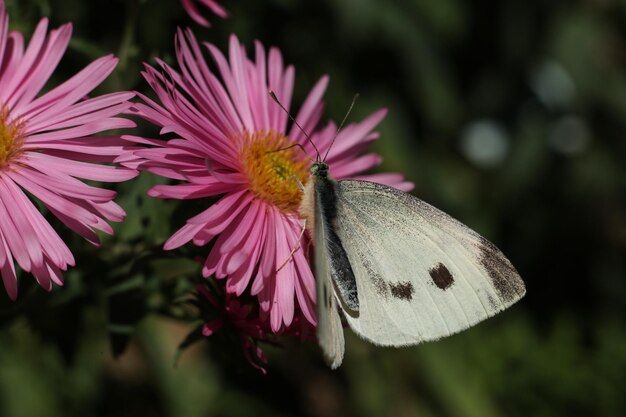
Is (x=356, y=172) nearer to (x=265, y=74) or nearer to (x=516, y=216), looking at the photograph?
(x=265, y=74)

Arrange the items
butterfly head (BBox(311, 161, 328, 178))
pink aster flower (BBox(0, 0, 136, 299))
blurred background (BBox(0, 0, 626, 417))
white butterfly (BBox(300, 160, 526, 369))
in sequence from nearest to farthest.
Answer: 1. pink aster flower (BBox(0, 0, 136, 299))
2. white butterfly (BBox(300, 160, 526, 369))
3. butterfly head (BBox(311, 161, 328, 178))
4. blurred background (BBox(0, 0, 626, 417))

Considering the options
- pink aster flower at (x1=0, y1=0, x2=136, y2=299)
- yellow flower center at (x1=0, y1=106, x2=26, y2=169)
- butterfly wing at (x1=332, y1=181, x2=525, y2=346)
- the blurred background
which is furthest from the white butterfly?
the blurred background

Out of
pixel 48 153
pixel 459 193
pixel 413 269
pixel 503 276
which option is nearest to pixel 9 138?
pixel 48 153

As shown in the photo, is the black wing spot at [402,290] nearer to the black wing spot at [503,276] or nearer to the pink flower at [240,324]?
the black wing spot at [503,276]

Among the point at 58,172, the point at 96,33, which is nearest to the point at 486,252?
the point at 58,172

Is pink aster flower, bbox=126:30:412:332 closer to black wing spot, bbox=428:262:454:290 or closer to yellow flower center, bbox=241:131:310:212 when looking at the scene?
yellow flower center, bbox=241:131:310:212

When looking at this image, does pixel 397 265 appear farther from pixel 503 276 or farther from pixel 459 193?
pixel 459 193

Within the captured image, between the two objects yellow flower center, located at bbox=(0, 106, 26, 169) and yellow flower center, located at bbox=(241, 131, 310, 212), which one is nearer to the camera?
yellow flower center, located at bbox=(0, 106, 26, 169)

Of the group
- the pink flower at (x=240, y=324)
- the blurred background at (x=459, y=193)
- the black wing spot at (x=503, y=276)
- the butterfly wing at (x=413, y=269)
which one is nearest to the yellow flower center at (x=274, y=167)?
the butterfly wing at (x=413, y=269)
